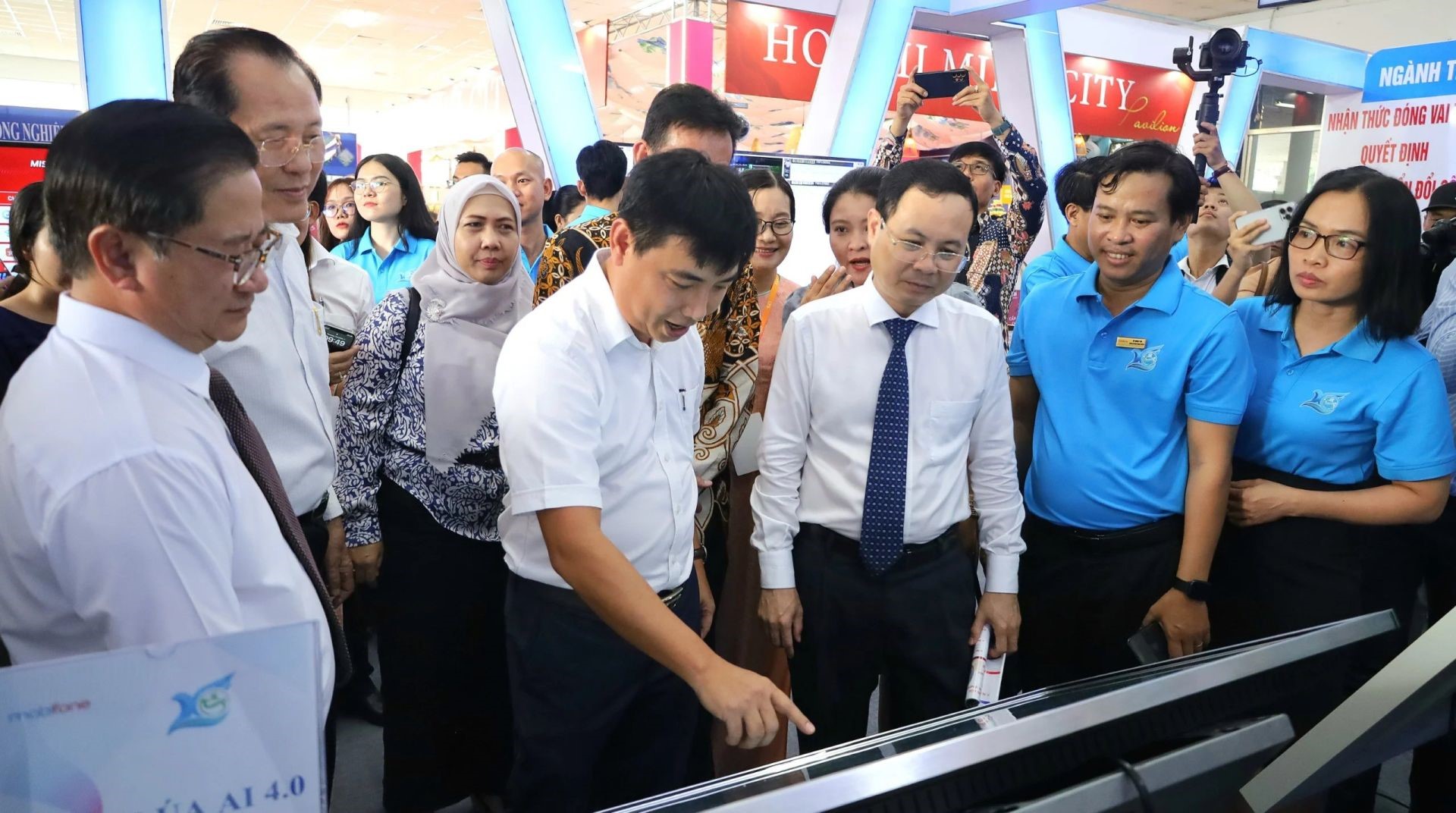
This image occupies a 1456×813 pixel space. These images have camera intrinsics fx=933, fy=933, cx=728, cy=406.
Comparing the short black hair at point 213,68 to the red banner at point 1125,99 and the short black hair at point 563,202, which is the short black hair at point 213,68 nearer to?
the short black hair at point 563,202

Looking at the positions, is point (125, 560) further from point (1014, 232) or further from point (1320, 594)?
point (1014, 232)

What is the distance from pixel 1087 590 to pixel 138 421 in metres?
1.67

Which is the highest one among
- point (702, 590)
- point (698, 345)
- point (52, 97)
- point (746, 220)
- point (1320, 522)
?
point (52, 97)

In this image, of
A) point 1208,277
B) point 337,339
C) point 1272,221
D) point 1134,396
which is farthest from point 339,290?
point 1208,277

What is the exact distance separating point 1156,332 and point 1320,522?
459mm

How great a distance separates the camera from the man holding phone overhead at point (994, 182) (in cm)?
320

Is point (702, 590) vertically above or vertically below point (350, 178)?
below

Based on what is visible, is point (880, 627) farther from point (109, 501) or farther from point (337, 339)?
point (337, 339)

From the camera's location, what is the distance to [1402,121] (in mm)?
4109

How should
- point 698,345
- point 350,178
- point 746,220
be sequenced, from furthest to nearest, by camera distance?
point 350,178
point 698,345
point 746,220

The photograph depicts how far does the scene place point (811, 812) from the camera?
0.55 meters

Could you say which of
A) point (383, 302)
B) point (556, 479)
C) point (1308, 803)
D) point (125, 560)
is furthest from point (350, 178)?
point (1308, 803)

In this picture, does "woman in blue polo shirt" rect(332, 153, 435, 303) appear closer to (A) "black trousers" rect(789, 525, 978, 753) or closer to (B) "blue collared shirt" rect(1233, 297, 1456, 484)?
(A) "black trousers" rect(789, 525, 978, 753)

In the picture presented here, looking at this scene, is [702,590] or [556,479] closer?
[556,479]
